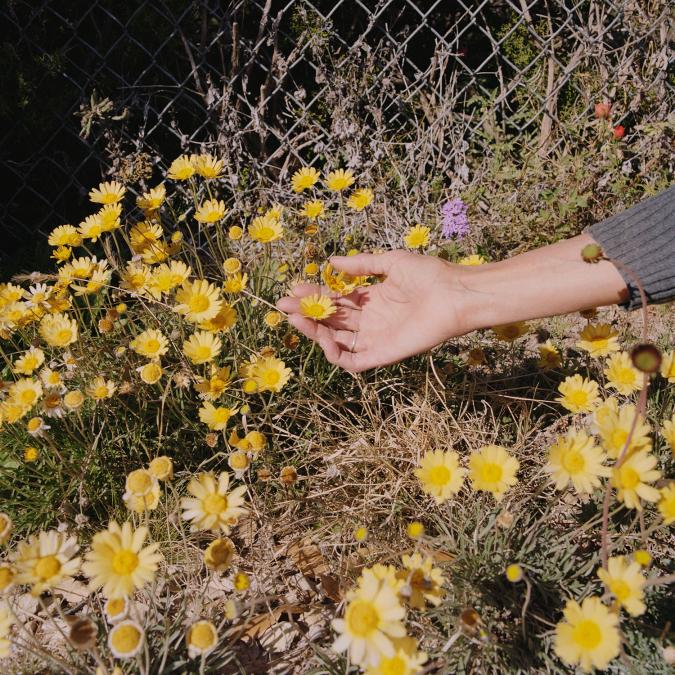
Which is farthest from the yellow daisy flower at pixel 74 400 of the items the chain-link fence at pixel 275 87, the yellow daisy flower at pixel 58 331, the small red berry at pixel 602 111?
the small red berry at pixel 602 111

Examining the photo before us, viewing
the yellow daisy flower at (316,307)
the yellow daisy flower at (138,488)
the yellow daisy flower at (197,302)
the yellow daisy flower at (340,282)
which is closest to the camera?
the yellow daisy flower at (138,488)

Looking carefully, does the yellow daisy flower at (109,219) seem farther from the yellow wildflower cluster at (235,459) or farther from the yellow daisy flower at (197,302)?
the yellow daisy flower at (197,302)

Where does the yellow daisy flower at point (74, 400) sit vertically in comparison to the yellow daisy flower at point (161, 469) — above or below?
below

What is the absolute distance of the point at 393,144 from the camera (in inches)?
143

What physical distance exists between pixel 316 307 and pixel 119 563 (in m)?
1.06

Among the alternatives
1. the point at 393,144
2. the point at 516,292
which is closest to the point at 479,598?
the point at 516,292

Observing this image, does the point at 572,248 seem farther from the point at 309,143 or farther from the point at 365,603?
the point at 309,143

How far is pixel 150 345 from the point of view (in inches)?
78.1

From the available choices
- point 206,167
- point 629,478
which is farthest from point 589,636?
point 206,167

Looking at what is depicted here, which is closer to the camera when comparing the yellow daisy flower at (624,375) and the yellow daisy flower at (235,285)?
the yellow daisy flower at (624,375)

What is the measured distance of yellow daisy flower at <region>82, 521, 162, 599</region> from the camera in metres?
1.22

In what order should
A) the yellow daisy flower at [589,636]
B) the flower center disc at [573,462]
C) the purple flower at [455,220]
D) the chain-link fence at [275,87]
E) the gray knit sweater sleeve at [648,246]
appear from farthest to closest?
the chain-link fence at [275,87]
the purple flower at [455,220]
the gray knit sweater sleeve at [648,246]
the flower center disc at [573,462]
the yellow daisy flower at [589,636]

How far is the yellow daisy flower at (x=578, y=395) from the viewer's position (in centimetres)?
179

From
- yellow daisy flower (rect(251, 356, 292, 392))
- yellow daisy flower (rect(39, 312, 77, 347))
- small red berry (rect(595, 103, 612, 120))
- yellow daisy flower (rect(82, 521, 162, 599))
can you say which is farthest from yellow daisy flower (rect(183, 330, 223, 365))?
small red berry (rect(595, 103, 612, 120))
